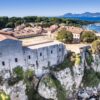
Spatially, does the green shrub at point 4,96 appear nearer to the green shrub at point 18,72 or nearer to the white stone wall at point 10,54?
the green shrub at point 18,72

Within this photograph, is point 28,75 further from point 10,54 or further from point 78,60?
point 78,60

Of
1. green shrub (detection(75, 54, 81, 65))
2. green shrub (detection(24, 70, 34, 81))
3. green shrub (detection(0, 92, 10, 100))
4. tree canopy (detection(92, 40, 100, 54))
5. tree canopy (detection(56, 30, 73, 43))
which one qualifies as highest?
tree canopy (detection(56, 30, 73, 43))

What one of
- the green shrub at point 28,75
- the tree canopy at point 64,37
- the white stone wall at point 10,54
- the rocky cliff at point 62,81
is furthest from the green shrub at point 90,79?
the white stone wall at point 10,54

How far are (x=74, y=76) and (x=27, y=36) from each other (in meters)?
15.5

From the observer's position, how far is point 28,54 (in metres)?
45.5

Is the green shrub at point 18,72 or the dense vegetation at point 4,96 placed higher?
the green shrub at point 18,72

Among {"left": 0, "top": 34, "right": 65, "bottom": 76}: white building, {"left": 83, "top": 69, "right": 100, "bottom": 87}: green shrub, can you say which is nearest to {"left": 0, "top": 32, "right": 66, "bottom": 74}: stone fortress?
{"left": 0, "top": 34, "right": 65, "bottom": 76}: white building

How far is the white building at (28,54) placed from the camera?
139 ft

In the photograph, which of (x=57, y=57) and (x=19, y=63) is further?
(x=57, y=57)

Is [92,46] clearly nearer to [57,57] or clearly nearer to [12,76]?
[57,57]

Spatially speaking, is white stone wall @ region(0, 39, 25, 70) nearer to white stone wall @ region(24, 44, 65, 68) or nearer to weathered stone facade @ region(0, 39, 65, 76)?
weathered stone facade @ region(0, 39, 65, 76)

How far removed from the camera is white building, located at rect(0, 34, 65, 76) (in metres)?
42.3

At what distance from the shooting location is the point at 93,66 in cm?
5431

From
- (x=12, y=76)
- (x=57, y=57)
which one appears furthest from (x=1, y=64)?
(x=57, y=57)
